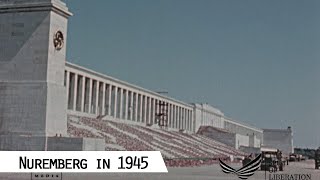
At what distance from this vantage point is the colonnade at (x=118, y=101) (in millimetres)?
61062

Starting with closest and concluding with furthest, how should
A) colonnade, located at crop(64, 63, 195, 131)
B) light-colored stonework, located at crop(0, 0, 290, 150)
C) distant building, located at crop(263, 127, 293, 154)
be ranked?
light-colored stonework, located at crop(0, 0, 290, 150), colonnade, located at crop(64, 63, 195, 131), distant building, located at crop(263, 127, 293, 154)

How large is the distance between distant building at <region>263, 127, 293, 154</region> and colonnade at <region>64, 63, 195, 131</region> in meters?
48.3

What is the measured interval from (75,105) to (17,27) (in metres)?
32.2

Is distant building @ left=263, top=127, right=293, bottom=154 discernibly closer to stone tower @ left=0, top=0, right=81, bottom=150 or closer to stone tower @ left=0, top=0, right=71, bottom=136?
stone tower @ left=0, top=0, right=81, bottom=150

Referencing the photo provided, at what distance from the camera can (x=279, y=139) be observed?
162375mm

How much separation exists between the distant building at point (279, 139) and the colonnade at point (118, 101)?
159 ft

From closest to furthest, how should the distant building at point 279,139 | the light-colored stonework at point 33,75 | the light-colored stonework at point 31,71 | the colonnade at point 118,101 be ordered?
the light-colored stonework at point 33,75
the light-colored stonework at point 31,71
the colonnade at point 118,101
the distant building at point 279,139

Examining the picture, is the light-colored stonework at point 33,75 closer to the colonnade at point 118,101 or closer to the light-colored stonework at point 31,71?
the light-colored stonework at point 31,71

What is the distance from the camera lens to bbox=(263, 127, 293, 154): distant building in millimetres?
152212

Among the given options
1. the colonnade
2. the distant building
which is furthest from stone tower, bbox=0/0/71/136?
the distant building

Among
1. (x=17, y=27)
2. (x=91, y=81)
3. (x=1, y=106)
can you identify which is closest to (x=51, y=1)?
(x=17, y=27)

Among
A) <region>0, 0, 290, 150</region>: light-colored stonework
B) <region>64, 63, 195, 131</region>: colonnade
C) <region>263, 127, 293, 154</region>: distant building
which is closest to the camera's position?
<region>0, 0, 290, 150</region>: light-colored stonework

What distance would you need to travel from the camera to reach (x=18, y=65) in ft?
98.6

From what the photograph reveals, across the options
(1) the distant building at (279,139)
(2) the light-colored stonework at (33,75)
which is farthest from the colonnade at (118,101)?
(1) the distant building at (279,139)
